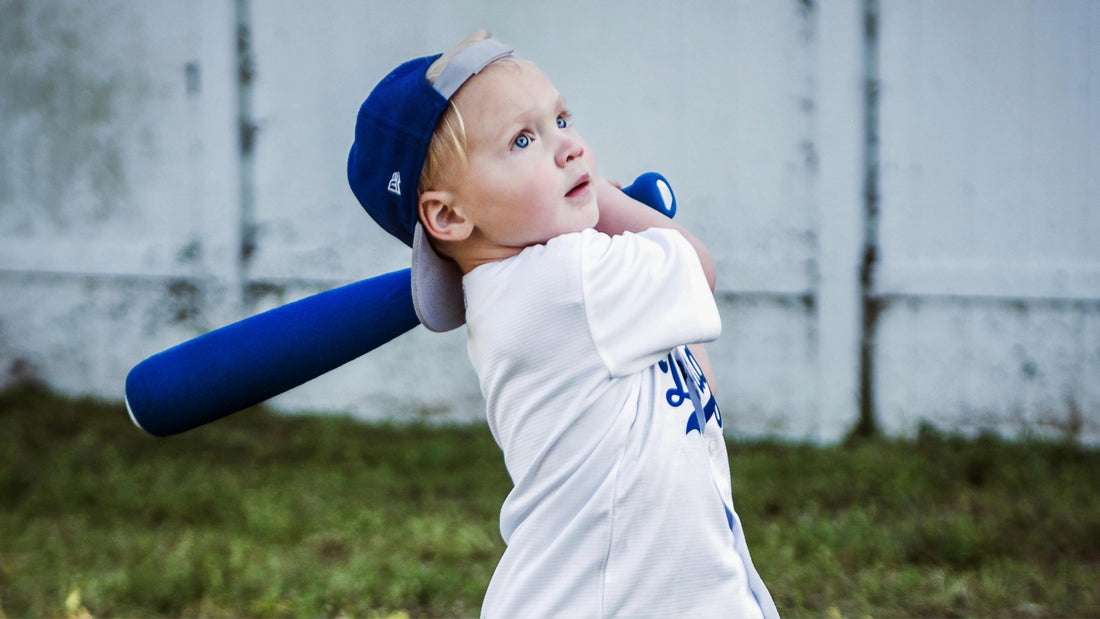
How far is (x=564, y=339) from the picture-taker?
127cm

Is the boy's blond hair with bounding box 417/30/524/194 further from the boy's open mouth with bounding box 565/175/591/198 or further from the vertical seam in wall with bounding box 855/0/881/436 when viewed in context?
the vertical seam in wall with bounding box 855/0/881/436

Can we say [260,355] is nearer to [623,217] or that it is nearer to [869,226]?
[623,217]

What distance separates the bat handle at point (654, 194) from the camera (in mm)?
1502

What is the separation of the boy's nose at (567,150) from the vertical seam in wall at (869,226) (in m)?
3.13

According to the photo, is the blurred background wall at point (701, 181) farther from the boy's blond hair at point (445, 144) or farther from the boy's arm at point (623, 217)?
the boy's blond hair at point (445, 144)

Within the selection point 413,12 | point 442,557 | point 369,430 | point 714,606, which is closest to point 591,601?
point 714,606

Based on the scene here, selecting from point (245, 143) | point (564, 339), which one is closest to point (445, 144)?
point (564, 339)

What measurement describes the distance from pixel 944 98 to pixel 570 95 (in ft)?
4.90

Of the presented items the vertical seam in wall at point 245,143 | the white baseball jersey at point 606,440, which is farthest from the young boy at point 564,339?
the vertical seam in wall at point 245,143

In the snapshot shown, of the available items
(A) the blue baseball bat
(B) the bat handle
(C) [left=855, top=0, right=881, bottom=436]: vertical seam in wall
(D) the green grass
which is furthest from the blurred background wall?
(A) the blue baseball bat

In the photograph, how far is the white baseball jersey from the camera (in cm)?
126

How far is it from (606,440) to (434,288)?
0.98 ft

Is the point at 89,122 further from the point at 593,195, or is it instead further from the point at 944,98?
the point at 593,195

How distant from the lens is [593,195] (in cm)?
136
